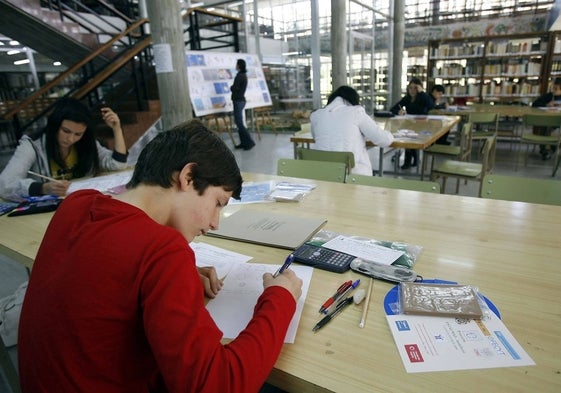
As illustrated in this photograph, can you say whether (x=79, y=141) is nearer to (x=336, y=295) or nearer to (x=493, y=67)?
(x=336, y=295)

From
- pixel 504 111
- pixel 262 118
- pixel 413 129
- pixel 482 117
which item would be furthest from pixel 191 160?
pixel 262 118

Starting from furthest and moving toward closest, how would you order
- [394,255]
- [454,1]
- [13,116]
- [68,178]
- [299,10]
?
[454,1]
[299,10]
[13,116]
[68,178]
[394,255]

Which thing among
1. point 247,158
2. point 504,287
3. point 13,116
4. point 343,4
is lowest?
point 247,158

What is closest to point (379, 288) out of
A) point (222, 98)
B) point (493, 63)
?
point (222, 98)

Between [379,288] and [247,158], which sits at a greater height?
[379,288]

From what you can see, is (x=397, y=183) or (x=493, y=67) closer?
(x=397, y=183)

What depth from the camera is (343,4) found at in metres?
5.84

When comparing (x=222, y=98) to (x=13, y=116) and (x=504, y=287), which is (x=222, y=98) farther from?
(x=504, y=287)

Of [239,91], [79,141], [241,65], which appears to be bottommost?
[79,141]

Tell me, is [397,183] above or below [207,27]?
below

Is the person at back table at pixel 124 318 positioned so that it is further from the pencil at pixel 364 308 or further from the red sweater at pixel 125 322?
the pencil at pixel 364 308

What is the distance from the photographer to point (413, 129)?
13.1 feet

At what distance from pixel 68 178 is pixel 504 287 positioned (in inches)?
87.9

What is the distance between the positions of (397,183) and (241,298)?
1.25 metres
